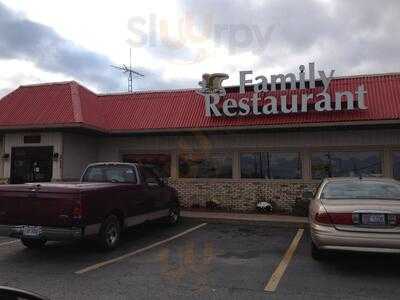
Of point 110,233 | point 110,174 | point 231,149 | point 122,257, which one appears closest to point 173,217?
point 110,174

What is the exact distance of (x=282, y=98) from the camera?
628 inches

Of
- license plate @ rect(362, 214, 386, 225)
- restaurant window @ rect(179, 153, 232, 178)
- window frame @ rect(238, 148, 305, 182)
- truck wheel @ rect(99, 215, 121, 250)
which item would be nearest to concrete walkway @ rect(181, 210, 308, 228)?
window frame @ rect(238, 148, 305, 182)

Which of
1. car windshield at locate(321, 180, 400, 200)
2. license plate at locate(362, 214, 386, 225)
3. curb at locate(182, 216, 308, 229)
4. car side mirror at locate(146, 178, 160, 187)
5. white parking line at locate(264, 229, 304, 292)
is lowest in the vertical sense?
white parking line at locate(264, 229, 304, 292)

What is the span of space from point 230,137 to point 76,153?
5617 mm

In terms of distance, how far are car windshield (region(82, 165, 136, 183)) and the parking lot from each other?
4.65 ft

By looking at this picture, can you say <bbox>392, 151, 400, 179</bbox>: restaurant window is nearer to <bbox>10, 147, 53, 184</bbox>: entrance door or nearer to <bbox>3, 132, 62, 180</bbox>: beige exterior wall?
<bbox>3, 132, 62, 180</bbox>: beige exterior wall

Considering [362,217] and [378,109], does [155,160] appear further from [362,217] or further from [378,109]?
[362,217]

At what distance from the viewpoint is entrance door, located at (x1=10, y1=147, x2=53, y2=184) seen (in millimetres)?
16875

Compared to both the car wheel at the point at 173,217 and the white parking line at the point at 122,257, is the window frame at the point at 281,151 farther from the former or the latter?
the white parking line at the point at 122,257

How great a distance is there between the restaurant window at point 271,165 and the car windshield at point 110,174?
21.4ft

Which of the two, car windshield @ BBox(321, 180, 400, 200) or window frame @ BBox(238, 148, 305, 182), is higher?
window frame @ BBox(238, 148, 305, 182)

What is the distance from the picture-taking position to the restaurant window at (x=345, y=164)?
51.5ft

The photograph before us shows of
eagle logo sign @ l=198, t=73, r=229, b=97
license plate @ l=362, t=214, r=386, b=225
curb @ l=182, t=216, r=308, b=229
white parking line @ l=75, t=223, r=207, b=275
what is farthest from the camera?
eagle logo sign @ l=198, t=73, r=229, b=97

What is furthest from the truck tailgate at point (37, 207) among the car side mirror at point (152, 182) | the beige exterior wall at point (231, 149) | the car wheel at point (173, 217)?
the beige exterior wall at point (231, 149)
